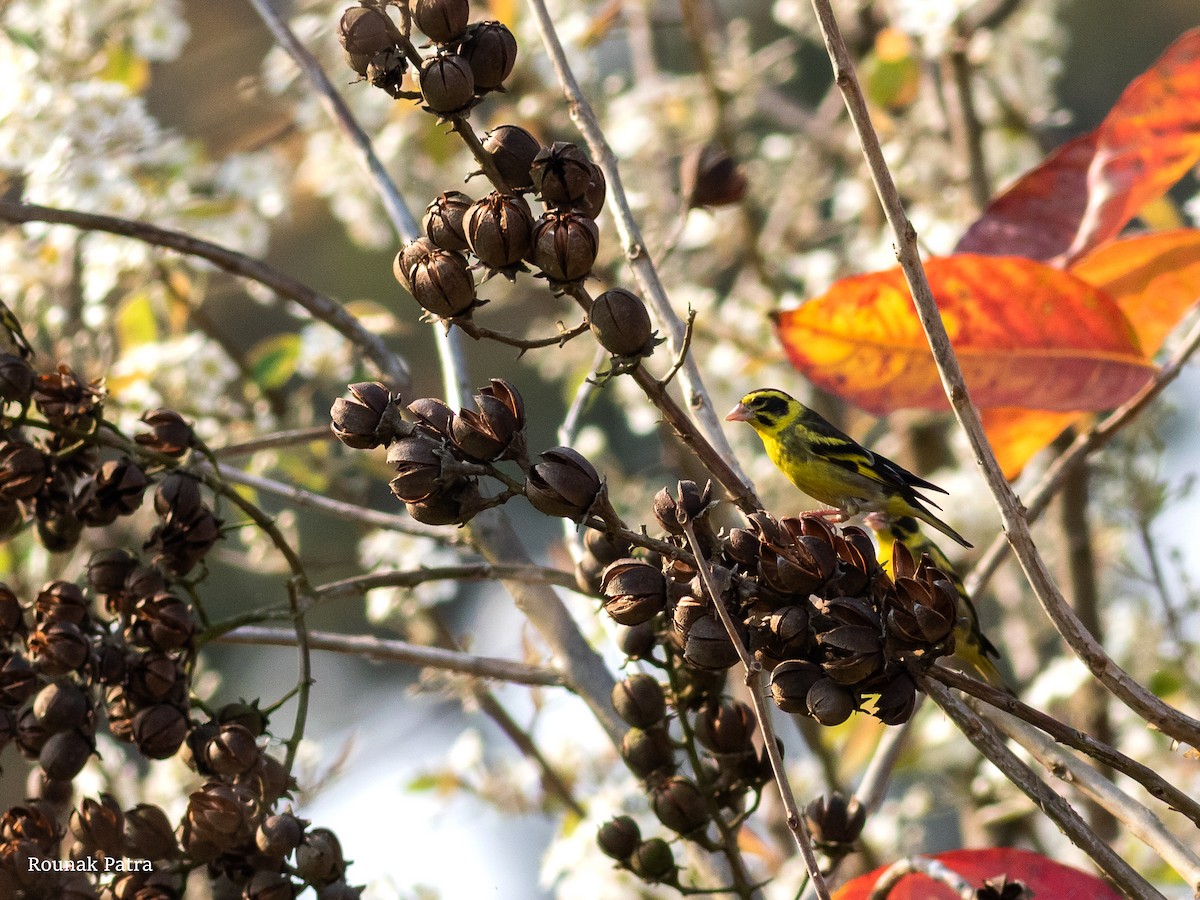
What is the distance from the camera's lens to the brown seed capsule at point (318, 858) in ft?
2.67

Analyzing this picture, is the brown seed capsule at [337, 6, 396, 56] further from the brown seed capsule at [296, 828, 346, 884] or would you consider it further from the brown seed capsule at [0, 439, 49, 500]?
the brown seed capsule at [296, 828, 346, 884]

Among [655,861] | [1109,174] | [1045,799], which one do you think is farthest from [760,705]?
[1109,174]

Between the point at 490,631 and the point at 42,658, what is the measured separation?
2.33 meters

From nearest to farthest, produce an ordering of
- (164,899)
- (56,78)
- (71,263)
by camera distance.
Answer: (164,899)
(56,78)
(71,263)

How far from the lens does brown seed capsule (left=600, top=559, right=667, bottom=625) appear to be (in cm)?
71

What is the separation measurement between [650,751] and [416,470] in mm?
304

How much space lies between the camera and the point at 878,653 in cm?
66

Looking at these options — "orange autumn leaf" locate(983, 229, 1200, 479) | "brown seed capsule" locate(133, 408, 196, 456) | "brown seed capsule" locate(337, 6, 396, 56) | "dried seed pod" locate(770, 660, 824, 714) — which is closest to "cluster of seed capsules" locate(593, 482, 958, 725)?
"dried seed pod" locate(770, 660, 824, 714)

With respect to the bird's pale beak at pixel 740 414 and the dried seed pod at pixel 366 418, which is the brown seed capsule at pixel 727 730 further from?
the bird's pale beak at pixel 740 414

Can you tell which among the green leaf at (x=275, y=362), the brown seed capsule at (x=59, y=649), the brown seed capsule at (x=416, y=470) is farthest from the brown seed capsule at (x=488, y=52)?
the green leaf at (x=275, y=362)

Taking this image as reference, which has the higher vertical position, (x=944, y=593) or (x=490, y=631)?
(x=490, y=631)

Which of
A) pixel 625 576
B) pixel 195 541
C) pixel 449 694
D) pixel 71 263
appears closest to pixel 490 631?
pixel 71 263

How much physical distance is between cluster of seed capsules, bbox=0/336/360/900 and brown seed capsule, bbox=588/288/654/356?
37cm

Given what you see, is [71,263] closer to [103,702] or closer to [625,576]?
[103,702]
